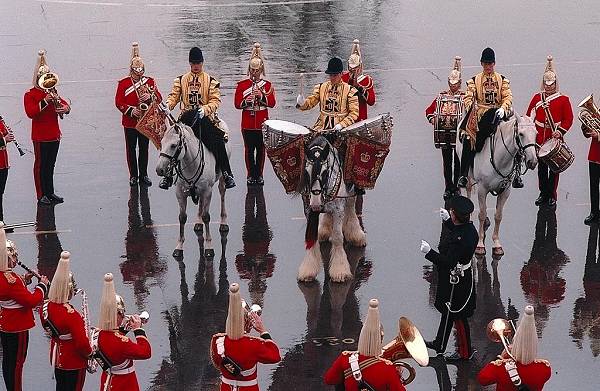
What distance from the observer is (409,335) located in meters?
9.91

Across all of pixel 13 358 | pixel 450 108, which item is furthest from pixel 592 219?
pixel 13 358

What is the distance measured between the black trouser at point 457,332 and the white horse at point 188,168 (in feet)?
13.4

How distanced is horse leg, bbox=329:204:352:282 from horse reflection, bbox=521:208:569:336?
2.15 meters

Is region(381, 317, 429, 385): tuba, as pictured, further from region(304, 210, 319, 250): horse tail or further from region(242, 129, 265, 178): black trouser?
region(242, 129, 265, 178): black trouser

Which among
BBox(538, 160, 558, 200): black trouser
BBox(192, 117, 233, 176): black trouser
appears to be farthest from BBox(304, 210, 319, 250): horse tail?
BBox(538, 160, 558, 200): black trouser

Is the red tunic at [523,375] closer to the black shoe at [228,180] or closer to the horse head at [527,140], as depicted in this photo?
the horse head at [527,140]

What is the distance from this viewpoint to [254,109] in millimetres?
18234

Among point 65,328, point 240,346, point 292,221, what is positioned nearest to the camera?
point 240,346

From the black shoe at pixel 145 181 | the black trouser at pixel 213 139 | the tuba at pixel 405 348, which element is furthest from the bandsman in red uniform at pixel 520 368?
the black shoe at pixel 145 181

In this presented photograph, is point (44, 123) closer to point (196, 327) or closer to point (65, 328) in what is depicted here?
point (196, 327)

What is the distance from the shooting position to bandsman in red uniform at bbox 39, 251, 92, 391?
10500 millimetres

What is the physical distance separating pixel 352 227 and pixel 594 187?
11.4ft

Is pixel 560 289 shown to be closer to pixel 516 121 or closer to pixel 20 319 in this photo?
pixel 516 121

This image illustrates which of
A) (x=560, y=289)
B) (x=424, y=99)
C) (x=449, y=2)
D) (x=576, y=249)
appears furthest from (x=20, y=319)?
(x=449, y=2)
